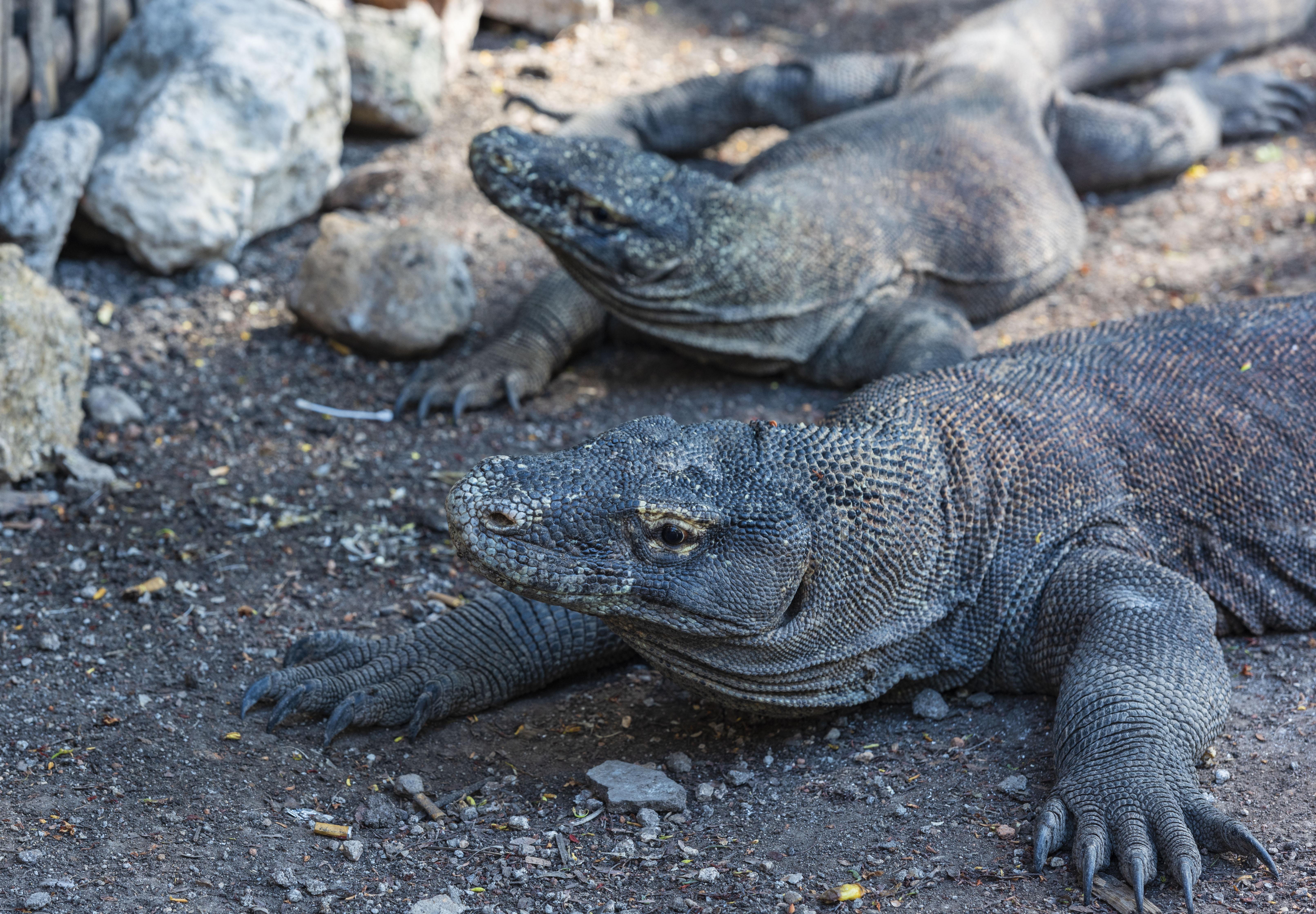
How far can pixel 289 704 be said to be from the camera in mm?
3797

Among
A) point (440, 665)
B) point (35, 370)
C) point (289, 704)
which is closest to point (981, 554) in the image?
point (440, 665)

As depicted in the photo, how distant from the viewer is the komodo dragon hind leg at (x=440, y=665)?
383cm

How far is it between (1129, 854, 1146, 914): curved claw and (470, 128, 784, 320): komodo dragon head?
350 centimetres

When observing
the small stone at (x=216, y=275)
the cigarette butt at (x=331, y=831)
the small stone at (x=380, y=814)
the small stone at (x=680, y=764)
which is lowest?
the small stone at (x=216, y=275)

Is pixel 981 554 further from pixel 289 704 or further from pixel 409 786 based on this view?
pixel 289 704

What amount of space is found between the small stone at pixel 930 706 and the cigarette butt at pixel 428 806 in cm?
145

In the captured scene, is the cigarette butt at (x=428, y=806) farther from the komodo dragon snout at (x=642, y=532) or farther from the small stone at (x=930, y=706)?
the small stone at (x=930, y=706)

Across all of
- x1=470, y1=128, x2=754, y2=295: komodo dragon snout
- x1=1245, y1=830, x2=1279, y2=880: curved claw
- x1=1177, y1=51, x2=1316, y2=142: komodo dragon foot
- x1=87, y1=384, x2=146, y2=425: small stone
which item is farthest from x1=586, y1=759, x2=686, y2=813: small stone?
x1=1177, y1=51, x2=1316, y2=142: komodo dragon foot

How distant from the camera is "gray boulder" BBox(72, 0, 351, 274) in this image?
6.42 metres

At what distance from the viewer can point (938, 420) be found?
382 cm

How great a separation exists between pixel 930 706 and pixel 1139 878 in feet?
3.27

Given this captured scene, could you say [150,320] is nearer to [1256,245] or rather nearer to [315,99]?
[315,99]

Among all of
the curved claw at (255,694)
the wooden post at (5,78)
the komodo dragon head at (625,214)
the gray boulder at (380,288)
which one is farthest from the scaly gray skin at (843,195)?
the wooden post at (5,78)

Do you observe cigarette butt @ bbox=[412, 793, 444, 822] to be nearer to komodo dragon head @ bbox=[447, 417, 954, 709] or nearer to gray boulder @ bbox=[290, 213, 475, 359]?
komodo dragon head @ bbox=[447, 417, 954, 709]
